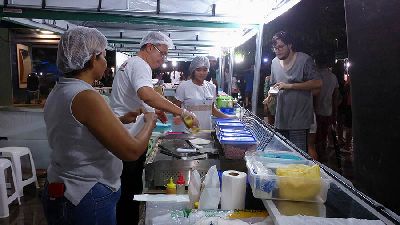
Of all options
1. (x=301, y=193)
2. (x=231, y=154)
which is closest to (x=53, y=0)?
(x=231, y=154)

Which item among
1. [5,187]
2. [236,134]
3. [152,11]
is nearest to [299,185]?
[236,134]

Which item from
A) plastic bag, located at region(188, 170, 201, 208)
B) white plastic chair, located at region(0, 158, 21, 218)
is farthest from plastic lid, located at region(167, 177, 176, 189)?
white plastic chair, located at region(0, 158, 21, 218)

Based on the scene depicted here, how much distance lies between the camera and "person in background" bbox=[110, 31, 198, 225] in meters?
3.32

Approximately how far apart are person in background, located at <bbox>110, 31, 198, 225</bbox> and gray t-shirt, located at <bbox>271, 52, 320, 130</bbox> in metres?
1.29

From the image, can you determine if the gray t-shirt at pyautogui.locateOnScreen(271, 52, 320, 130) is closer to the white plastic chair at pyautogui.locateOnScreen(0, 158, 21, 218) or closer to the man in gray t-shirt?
the man in gray t-shirt

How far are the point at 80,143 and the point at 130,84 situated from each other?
1.66 m

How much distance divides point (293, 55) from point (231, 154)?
6.70 feet

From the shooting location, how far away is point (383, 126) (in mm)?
1832

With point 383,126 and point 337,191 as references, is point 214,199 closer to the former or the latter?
point 337,191

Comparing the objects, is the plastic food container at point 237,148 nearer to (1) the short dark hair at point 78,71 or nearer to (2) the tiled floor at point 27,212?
(1) the short dark hair at point 78,71

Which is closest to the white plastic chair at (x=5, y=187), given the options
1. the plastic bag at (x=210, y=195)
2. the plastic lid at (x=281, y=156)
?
the plastic bag at (x=210, y=195)

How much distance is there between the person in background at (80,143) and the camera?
1764 mm

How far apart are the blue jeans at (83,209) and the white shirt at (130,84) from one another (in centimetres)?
154

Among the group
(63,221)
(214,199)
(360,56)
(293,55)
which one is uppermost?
(293,55)
